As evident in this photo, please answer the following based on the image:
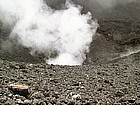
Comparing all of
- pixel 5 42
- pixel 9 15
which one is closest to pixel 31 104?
pixel 5 42

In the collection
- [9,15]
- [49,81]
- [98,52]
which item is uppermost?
[9,15]

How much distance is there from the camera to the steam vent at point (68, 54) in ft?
6.81

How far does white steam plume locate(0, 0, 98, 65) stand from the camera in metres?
2.23

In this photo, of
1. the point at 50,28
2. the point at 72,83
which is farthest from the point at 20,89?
the point at 50,28

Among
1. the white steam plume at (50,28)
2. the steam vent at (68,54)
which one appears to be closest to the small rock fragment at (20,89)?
the steam vent at (68,54)

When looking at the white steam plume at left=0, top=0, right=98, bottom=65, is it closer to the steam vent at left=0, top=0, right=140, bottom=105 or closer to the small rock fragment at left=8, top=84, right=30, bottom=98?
the steam vent at left=0, top=0, right=140, bottom=105

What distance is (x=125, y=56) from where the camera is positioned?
8.32ft

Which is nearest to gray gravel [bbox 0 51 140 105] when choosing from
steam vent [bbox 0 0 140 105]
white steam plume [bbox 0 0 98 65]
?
steam vent [bbox 0 0 140 105]

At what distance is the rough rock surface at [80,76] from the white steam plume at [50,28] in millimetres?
74

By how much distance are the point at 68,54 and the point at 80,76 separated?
0.18m

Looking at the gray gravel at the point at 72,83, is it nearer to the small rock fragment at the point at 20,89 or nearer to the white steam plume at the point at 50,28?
the small rock fragment at the point at 20,89

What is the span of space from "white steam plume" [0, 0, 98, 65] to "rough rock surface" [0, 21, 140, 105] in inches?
2.9

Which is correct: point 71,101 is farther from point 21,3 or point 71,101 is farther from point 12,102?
point 21,3

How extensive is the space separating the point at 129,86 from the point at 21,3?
32.2 inches
